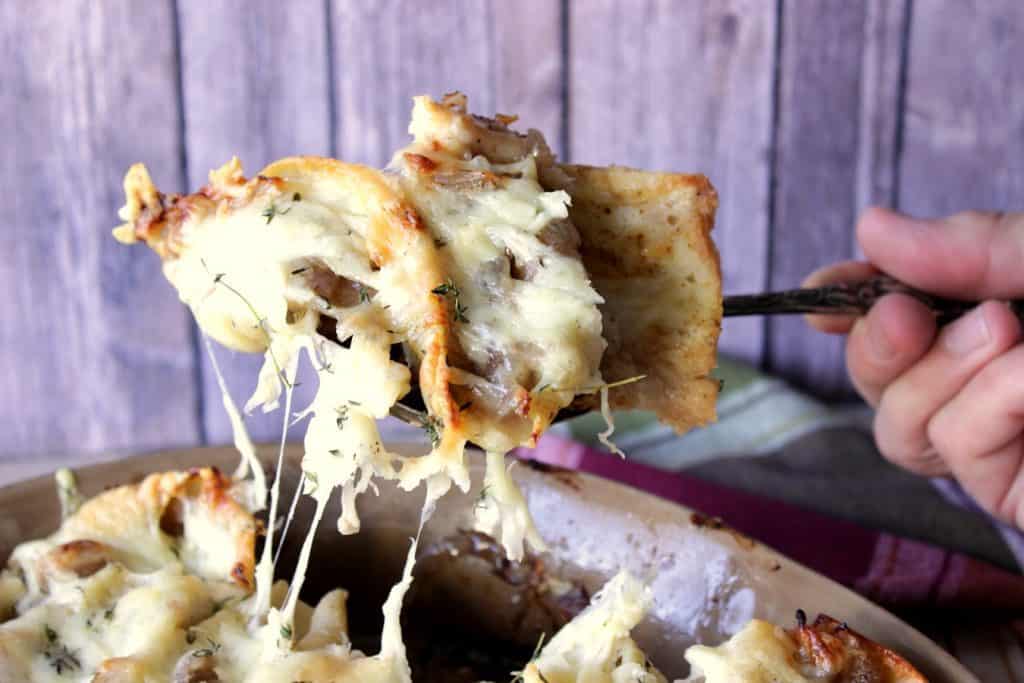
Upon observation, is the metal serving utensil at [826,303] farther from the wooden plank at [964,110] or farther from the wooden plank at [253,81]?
the wooden plank at [253,81]

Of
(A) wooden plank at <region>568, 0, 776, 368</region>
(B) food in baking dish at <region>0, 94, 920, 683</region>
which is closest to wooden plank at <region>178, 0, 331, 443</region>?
(A) wooden plank at <region>568, 0, 776, 368</region>

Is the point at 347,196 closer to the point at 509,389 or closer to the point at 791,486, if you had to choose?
the point at 509,389

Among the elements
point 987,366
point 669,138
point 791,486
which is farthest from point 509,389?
point 669,138

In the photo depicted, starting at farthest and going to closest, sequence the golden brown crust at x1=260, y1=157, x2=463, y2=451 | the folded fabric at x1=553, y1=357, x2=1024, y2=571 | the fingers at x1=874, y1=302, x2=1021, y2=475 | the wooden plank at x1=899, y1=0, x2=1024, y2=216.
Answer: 1. the wooden plank at x1=899, y1=0, x2=1024, y2=216
2. the folded fabric at x1=553, y1=357, x2=1024, y2=571
3. the fingers at x1=874, y1=302, x2=1021, y2=475
4. the golden brown crust at x1=260, y1=157, x2=463, y2=451

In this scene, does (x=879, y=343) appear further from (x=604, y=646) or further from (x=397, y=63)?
(x=397, y=63)

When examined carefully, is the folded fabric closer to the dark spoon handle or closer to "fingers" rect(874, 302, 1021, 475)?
"fingers" rect(874, 302, 1021, 475)

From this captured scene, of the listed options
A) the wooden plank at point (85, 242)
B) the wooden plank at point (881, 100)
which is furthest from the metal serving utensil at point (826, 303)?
the wooden plank at point (85, 242)
